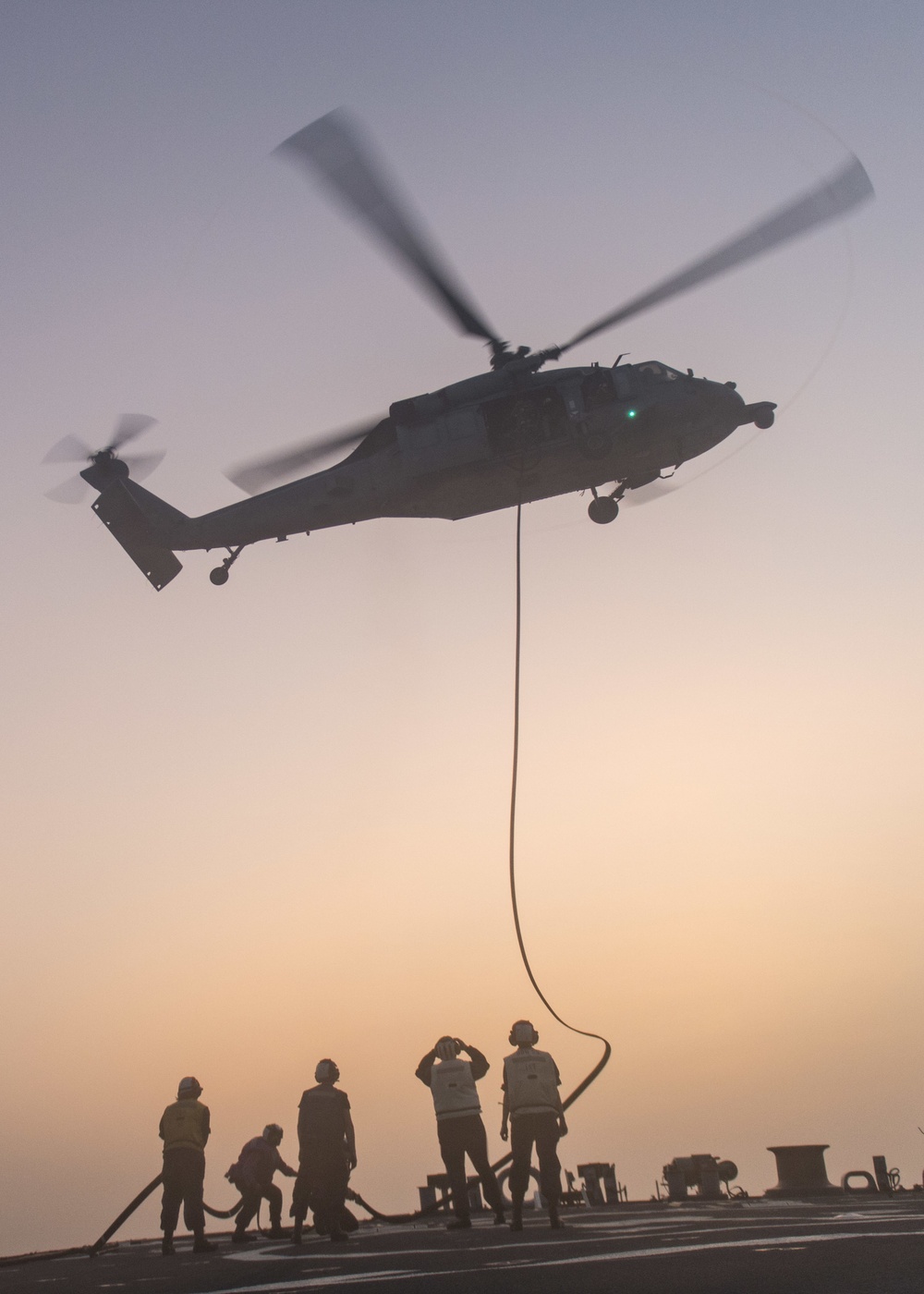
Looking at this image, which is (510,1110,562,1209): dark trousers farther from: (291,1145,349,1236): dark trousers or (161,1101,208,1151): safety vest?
(161,1101,208,1151): safety vest

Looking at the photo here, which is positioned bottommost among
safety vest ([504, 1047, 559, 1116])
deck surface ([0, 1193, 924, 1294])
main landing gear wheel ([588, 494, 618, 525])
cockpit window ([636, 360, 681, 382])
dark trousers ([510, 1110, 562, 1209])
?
deck surface ([0, 1193, 924, 1294])

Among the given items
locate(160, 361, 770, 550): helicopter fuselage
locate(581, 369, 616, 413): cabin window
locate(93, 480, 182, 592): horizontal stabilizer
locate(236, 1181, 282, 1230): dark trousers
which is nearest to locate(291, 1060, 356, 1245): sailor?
locate(236, 1181, 282, 1230): dark trousers

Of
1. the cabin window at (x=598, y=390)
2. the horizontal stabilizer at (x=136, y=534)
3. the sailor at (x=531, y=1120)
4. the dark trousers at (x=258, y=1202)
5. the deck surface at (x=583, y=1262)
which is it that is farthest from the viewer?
the horizontal stabilizer at (x=136, y=534)

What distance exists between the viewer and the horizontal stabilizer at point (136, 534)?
21219 millimetres

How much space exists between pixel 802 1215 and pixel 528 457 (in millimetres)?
10485

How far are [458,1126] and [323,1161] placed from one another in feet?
4.42

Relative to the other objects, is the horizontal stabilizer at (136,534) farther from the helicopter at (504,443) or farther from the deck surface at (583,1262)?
the deck surface at (583,1262)

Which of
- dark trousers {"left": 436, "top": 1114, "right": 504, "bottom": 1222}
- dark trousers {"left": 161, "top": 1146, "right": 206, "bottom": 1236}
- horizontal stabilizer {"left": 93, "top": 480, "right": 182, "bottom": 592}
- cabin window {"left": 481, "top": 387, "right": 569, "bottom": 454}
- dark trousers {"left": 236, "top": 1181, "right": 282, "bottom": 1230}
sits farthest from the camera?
horizontal stabilizer {"left": 93, "top": 480, "right": 182, "bottom": 592}

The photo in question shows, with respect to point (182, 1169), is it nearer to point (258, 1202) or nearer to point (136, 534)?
point (258, 1202)

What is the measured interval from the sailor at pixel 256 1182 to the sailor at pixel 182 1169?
145 cm

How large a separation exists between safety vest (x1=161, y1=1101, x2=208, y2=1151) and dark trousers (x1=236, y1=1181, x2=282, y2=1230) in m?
1.78

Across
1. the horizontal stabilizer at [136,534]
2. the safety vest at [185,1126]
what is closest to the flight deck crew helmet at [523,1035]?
the safety vest at [185,1126]

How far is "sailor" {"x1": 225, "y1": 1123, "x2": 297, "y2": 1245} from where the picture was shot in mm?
14188

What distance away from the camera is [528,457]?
17.8 meters
